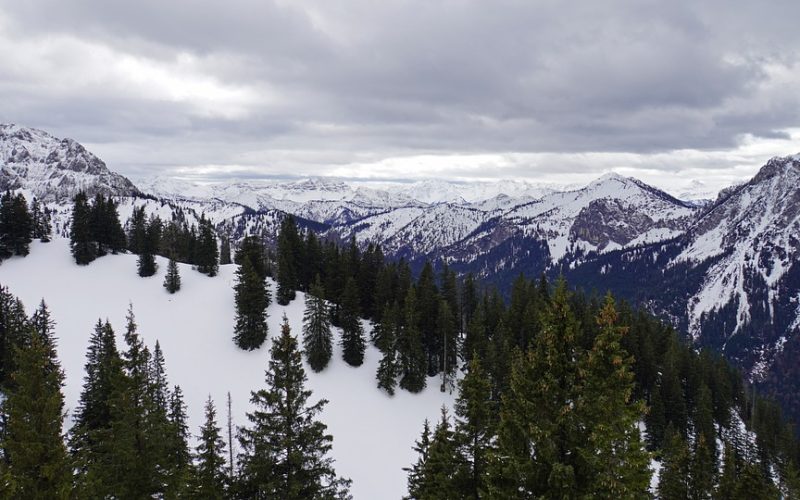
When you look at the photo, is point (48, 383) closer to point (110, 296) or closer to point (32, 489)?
point (32, 489)

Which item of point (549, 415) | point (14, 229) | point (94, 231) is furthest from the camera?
point (94, 231)

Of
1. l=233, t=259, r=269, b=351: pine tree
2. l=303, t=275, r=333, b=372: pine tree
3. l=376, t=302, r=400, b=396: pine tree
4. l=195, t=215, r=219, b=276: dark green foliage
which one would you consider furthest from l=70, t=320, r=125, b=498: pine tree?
l=195, t=215, r=219, b=276: dark green foliage

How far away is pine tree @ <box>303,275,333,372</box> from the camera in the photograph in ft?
200

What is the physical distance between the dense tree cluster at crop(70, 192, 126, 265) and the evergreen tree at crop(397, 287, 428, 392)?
194ft

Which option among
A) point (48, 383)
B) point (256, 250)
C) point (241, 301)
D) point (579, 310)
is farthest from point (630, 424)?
point (256, 250)

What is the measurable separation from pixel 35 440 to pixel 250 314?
4737cm

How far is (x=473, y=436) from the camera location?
20.7 meters

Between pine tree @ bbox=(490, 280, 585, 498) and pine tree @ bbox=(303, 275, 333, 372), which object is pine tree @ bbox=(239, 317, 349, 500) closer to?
pine tree @ bbox=(490, 280, 585, 498)

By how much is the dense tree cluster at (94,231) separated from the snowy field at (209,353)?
86.3 inches

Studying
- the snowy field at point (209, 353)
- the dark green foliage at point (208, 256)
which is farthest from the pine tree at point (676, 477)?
the dark green foliage at point (208, 256)

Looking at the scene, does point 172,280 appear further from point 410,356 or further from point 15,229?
point 410,356

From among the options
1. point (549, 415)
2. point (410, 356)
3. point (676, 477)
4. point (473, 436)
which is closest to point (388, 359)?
point (410, 356)

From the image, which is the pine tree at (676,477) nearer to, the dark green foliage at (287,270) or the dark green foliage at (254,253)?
the dark green foliage at (287,270)

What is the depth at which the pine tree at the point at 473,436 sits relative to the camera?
20266mm
